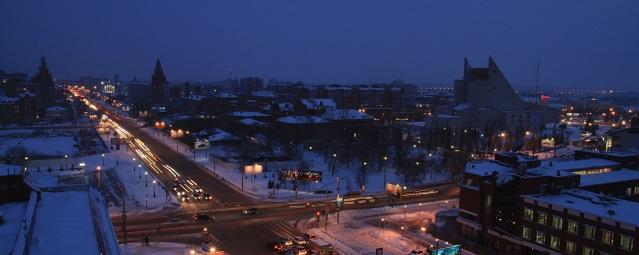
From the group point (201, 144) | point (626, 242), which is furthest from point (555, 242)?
point (201, 144)

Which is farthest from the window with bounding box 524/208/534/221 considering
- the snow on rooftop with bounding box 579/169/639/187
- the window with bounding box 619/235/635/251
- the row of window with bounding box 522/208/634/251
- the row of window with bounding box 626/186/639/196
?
the row of window with bounding box 626/186/639/196

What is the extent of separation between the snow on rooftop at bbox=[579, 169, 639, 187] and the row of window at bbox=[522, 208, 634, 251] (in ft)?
23.9

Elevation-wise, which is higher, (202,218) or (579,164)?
(579,164)

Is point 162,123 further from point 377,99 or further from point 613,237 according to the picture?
point 613,237

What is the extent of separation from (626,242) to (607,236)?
3.56ft

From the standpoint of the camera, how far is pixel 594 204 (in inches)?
1244

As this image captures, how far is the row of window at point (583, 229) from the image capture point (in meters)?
28.2

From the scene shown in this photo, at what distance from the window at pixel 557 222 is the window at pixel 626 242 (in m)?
3.61

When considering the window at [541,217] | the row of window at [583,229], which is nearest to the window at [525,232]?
the row of window at [583,229]

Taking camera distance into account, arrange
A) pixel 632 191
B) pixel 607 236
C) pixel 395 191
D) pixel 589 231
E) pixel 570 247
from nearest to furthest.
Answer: pixel 607 236 → pixel 589 231 → pixel 570 247 → pixel 632 191 → pixel 395 191

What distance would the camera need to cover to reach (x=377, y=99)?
154000mm

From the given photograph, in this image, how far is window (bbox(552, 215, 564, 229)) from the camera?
31.6 m

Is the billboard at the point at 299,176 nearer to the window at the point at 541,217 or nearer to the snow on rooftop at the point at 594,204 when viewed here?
the snow on rooftop at the point at 594,204

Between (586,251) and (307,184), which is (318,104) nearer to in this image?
(307,184)
